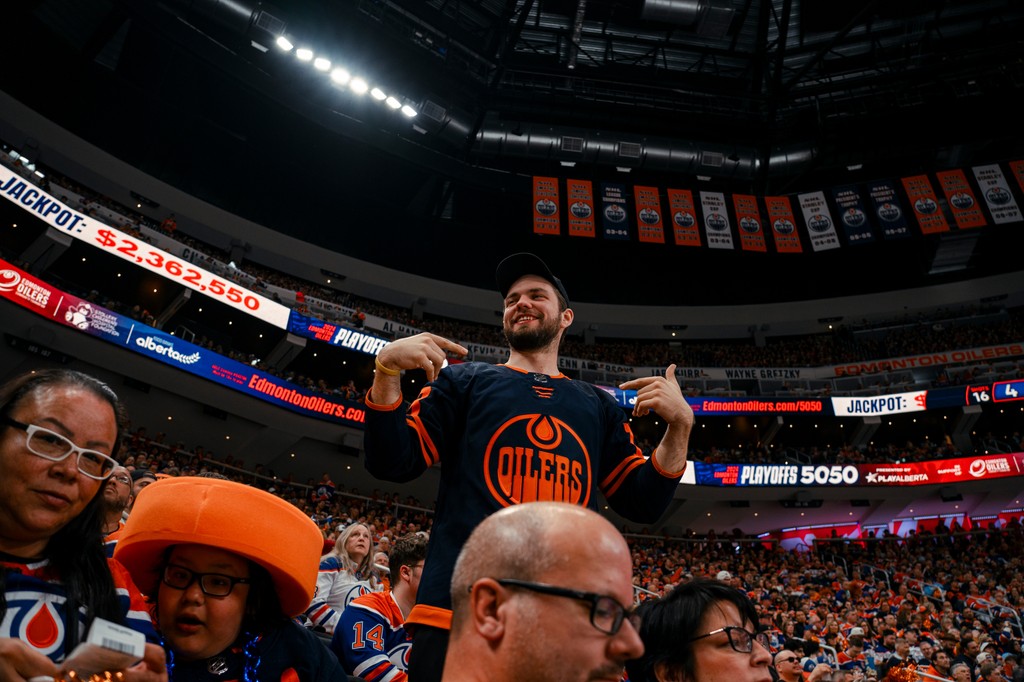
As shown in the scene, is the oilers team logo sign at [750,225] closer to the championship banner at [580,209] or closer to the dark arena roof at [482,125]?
the dark arena roof at [482,125]

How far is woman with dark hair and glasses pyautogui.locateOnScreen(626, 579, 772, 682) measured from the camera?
1.95 metres

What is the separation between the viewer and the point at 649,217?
832 inches

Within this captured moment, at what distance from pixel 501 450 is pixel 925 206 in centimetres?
2244

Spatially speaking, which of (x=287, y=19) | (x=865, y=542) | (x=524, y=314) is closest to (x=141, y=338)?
(x=287, y=19)

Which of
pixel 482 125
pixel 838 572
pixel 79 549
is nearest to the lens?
pixel 79 549

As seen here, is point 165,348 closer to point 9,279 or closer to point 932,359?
point 9,279

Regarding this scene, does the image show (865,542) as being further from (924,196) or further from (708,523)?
(924,196)

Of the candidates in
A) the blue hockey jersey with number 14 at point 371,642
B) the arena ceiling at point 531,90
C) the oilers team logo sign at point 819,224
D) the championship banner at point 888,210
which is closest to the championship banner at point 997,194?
the arena ceiling at point 531,90

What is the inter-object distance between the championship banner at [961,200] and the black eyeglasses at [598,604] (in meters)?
23.0

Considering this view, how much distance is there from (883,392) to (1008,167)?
7994 millimetres

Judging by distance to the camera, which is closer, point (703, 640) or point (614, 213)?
point (703, 640)

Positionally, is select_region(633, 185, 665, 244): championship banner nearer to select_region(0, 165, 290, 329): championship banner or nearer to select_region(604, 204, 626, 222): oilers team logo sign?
select_region(604, 204, 626, 222): oilers team logo sign

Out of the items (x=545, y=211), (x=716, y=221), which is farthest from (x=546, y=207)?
(x=716, y=221)

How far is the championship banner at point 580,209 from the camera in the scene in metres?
20.5
